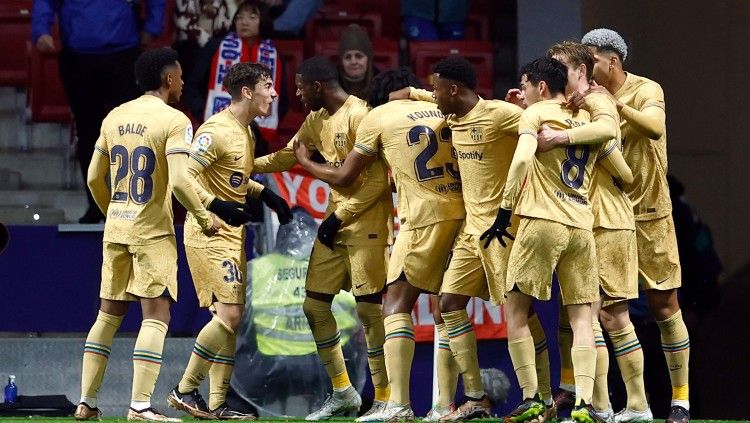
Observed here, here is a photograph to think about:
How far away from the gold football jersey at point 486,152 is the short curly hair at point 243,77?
1.46m

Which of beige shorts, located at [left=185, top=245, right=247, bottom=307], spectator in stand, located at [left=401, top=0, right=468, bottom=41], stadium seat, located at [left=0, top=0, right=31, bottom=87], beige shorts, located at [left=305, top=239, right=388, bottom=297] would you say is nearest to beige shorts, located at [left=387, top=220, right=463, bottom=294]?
beige shorts, located at [left=305, top=239, right=388, bottom=297]

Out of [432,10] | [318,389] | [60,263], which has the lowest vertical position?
[318,389]

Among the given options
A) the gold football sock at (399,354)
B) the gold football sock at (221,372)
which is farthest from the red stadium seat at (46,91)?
the gold football sock at (399,354)

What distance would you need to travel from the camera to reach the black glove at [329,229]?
10.7 meters

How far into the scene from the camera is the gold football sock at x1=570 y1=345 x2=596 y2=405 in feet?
30.4

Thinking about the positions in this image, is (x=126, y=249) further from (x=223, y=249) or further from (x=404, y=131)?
(x=404, y=131)

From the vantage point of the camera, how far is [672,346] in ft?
33.8

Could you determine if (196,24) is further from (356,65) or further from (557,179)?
(557,179)

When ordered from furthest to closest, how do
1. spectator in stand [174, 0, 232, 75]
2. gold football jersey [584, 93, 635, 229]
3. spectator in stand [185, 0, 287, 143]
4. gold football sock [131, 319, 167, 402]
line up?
spectator in stand [174, 0, 232, 75] < spectator in stand [185, 0, 287, 143] < gold football sock [131, 319, 167, 402] < gold football jersey [584, 93, 635, 229]

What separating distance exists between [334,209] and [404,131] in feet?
2.67

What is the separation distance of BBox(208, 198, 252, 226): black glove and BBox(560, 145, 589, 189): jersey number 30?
2.06m

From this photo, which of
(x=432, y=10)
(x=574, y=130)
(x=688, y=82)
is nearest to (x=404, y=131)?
(x=574, y=130)

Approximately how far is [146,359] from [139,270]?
496 millimetres

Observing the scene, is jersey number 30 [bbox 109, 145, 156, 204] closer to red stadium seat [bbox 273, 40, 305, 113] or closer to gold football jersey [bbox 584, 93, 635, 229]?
gold football jersey [bbox 584, 93, 635, 229]
